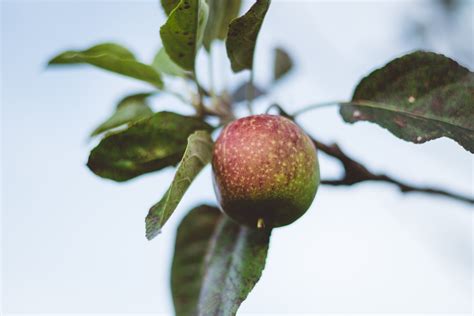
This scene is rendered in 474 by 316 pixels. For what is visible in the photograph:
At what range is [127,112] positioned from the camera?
1689mm

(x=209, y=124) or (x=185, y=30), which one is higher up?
(x=185, y=30)

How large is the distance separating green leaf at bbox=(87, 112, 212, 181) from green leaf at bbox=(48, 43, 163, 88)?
0.77 ft

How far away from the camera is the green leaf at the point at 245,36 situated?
55.2 inches

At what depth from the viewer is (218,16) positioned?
6.26ft

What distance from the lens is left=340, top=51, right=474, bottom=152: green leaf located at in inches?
56.4

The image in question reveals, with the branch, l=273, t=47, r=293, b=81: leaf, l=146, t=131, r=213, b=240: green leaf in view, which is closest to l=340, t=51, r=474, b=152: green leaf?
the branch

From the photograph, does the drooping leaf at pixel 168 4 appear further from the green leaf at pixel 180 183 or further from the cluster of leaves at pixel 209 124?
the green leaf at pixel 180 183

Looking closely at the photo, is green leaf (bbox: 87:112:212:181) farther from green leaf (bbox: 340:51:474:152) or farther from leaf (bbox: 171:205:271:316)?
green leaf (bbox: 340:51:474:152)

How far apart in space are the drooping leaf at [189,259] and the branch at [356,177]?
1.22ft

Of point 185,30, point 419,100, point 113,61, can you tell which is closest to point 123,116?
point 113,61

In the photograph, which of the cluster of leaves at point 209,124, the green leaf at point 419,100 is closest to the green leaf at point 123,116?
the cluster of leaves at point 209,124

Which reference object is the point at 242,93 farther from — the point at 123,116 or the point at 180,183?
the point at 180,183

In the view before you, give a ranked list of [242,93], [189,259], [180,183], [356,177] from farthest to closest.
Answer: [242,93]
[189,259]
[356,177]
[180,183]

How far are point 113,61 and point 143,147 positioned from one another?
0.28 meters
